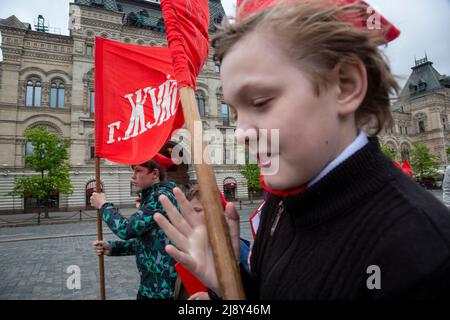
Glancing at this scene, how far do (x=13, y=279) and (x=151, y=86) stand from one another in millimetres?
6017

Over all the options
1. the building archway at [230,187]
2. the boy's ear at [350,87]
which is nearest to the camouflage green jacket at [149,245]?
the boy's ear at [350,87]

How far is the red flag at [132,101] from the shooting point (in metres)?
2.73

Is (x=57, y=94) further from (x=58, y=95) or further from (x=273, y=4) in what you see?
(x=273, y=4)

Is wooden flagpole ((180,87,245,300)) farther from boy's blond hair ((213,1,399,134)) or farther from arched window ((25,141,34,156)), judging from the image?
arched window ((25,141,34,156))

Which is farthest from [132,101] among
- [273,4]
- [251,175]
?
[251,175]

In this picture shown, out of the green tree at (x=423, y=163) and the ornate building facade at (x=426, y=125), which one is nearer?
the green tree at (x=423, y=163)

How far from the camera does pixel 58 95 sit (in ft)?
89.2

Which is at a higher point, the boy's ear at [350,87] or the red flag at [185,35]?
the red flag at [185,35]

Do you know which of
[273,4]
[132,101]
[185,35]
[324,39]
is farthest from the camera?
[132,101]

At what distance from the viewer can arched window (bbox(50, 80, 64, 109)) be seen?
27.0 meters

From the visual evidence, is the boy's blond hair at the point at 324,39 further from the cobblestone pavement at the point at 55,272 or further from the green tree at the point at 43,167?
the green tree at the point at 43,167

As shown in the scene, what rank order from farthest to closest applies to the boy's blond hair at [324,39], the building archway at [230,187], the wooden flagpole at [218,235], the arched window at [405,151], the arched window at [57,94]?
the arched window at [405,151]
the building archway at [230,187]
the arched window at [57,94]
the wooden flagpole at [218,235]
the boy's blond hair at [324,39]

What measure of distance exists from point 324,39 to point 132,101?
2585 millimetres
